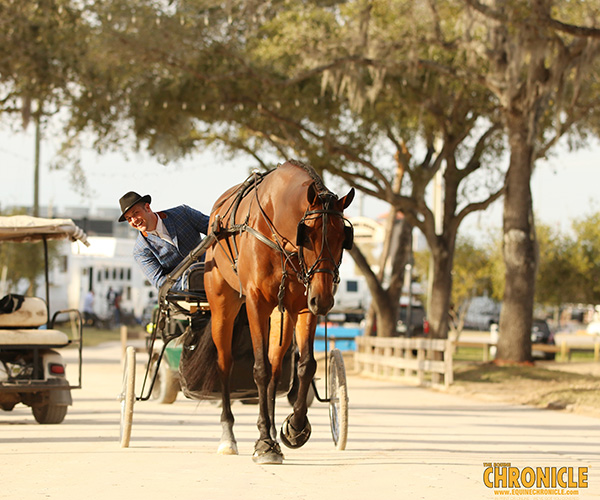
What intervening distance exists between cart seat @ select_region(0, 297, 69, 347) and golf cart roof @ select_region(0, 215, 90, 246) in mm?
851

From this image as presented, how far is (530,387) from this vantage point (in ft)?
58.0

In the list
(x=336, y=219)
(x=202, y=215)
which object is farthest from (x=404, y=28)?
A: (x=336, y=219)

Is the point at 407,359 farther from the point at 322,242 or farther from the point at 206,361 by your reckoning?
the point at 322,242

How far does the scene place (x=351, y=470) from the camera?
7.74m

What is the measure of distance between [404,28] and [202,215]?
1148 centimetres

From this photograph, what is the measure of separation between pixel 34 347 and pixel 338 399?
4.50 meters

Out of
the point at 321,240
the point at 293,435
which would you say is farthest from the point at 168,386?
the point at 321,240

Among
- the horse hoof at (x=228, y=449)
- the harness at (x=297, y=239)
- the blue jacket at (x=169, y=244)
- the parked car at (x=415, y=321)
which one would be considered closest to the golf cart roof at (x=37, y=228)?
the blue jacket at (x=169, y=244)

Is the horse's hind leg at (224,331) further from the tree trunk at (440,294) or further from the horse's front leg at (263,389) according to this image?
the tree trunk at (440,294)

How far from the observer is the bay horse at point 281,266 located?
25.3ft

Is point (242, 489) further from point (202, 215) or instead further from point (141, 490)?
point (202, 215)

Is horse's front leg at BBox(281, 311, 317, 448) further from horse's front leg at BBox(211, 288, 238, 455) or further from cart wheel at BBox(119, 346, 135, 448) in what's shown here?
cart wheel at BBox(119, 346, 135, 448)

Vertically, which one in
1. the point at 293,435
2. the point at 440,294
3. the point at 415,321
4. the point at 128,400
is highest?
the point at 440,294

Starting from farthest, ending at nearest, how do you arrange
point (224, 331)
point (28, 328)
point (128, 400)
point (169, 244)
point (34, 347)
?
point (28, 328), point (34, 347), point (169, 244), point (128, 400), point (224, 331)
